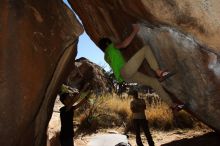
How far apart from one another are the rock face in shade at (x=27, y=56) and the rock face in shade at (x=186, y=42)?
5.06 feet

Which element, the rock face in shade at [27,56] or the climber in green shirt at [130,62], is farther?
the climber in green shirt at [130,62]

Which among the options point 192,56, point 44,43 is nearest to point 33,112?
point 44,43

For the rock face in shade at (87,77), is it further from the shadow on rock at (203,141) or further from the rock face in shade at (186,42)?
the rock face in shade at (186,42)

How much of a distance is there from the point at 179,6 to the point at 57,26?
237 centimetres

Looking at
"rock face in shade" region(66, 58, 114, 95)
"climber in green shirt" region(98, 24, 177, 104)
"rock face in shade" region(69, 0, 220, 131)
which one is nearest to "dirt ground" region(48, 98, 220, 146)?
"rock face in shade" region(69, 0, 220, 131)

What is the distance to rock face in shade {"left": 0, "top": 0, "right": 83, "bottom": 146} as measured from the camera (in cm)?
629

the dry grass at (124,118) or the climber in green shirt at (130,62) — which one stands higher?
the climber in green shirt at (130,62)

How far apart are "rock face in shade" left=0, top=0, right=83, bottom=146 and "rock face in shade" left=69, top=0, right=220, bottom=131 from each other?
1.54 metres

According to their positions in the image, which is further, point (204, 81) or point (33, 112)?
point (204, 81)

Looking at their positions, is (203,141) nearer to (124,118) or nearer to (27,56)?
(27,56)

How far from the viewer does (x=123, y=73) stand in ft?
23.4

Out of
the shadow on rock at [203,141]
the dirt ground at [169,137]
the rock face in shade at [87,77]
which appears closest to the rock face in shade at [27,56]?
the dirt ground at [169,137]

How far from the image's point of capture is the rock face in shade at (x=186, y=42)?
263 inches

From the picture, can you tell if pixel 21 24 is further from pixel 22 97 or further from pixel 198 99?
pixel 198 99
